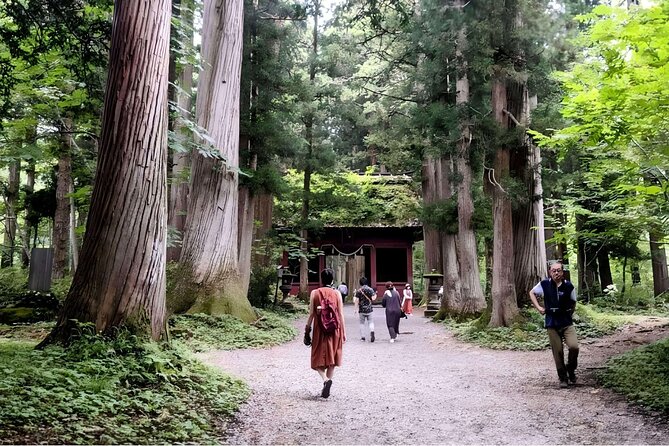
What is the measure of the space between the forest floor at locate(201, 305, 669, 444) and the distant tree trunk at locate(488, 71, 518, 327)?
4.91 feet

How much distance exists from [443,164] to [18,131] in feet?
43.6

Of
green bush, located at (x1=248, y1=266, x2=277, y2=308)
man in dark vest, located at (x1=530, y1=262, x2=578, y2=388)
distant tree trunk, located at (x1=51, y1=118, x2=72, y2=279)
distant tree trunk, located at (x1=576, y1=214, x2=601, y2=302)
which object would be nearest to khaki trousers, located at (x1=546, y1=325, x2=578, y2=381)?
man in dark vest, located at (x1=530, y1=262, x2=578, y2=388)

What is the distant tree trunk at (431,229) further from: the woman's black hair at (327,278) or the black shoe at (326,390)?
the black shoe at (326,390)

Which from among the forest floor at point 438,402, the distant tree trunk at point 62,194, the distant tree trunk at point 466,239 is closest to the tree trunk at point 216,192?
the forest floor at point 438,402

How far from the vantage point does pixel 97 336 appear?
4.94 m

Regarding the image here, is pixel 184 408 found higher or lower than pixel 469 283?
lower

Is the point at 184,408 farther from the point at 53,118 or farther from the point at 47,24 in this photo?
the point at 53,118

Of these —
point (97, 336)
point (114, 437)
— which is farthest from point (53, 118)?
point (114, 437)

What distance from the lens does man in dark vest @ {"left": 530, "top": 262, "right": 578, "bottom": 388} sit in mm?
6078

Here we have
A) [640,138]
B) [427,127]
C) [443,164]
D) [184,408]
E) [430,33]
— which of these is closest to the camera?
[184,408]

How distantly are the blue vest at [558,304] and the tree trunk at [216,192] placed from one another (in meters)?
6.84

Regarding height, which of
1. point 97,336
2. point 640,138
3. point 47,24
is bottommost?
point 97,336

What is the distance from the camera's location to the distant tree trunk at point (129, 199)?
5203mm

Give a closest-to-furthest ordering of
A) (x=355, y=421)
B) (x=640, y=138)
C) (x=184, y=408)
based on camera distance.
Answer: (x=184, y=408) → (x=355, y=421) → (x=640, y=138)
